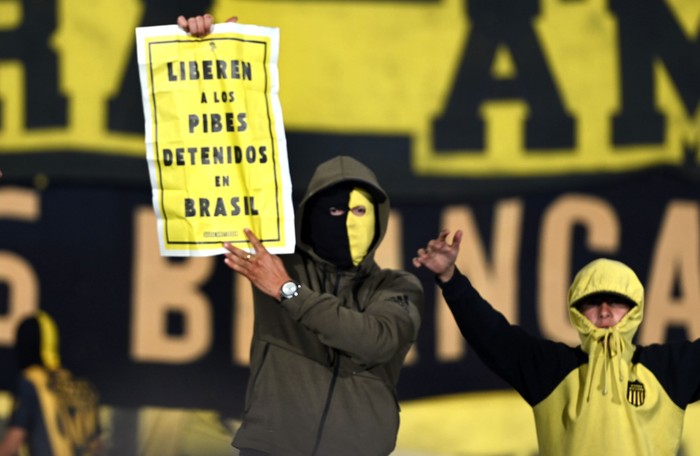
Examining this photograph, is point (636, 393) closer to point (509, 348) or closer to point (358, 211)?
point (509, 348)

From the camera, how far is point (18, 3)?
19.0 ft

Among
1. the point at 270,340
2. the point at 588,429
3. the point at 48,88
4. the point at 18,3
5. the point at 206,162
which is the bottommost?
the point at 588,429

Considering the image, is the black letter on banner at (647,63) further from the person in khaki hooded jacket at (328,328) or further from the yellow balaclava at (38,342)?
the yellow balaclava at (38,342)

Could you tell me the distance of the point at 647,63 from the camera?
6.05 meters

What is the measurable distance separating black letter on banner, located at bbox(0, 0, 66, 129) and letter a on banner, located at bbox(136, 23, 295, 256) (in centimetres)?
187

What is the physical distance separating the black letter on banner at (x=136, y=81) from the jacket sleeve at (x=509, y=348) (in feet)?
7.58

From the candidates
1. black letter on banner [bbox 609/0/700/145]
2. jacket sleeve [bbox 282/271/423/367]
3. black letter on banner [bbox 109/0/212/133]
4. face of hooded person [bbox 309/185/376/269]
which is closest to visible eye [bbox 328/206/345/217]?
face of hooded person [bbox 309/185/376/269]

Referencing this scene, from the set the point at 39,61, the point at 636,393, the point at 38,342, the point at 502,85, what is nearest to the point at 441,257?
the point at 636,393

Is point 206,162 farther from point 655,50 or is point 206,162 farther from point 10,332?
point 655,50

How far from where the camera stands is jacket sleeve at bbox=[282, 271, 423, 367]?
381cm

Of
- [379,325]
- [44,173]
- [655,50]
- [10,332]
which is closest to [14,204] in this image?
[44,173]

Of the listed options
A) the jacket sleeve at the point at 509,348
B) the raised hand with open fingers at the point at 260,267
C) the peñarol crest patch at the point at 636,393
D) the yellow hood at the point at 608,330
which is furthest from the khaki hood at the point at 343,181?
the peñarol crest patch at the point at 636,393

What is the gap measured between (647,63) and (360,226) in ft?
8.01

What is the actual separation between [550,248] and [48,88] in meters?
2.26
